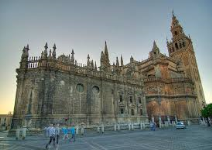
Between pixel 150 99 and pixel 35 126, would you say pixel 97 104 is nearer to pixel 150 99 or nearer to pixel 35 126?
pixel 35 126

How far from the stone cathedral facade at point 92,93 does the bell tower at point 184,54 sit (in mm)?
13049

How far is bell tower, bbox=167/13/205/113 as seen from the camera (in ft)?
199

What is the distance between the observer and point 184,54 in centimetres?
6338

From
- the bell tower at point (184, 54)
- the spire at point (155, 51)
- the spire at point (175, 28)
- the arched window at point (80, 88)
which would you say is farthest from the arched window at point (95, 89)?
the spire at point (175, 28)

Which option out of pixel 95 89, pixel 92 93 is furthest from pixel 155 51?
pixel 92 93

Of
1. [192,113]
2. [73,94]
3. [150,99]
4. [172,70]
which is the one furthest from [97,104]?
[172,70]

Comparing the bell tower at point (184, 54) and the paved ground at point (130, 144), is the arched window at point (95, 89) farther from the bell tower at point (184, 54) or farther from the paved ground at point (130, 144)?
the bell tower at point (184, 54)

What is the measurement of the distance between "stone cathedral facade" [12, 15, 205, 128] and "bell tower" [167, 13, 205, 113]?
13.0 m

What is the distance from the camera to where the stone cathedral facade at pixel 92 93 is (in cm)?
2436

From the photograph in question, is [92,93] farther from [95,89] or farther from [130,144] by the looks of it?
[130,144]

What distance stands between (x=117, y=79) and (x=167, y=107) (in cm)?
2037

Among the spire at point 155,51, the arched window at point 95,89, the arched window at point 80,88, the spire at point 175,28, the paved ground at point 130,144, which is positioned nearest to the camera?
the paved ground at point 130,144

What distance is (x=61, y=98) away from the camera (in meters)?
26.4

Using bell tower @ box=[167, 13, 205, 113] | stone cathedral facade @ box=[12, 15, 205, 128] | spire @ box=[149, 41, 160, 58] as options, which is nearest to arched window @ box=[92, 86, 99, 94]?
stone cathedral facade @ box=[12, 15, 205, 128]
